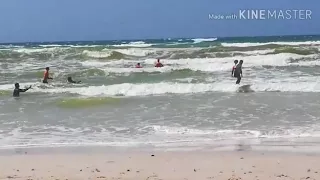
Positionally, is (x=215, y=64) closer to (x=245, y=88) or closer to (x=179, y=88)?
(x=179, y=88)

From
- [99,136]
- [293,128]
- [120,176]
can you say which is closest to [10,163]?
[120,176]

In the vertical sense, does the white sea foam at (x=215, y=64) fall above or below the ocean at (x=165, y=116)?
above

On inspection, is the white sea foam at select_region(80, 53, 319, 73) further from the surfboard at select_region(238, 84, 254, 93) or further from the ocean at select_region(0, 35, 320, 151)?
the surfboard at select_region(238, 84, 254, 93)

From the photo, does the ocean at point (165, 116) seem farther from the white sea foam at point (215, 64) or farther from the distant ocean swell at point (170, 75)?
the white sea foam at point (215, 64)

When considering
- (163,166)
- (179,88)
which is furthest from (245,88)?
(163,166)

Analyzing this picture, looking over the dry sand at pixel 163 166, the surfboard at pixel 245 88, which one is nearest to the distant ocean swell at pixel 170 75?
the surfboard at pixel 245 88

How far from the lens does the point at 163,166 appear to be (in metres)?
5.19

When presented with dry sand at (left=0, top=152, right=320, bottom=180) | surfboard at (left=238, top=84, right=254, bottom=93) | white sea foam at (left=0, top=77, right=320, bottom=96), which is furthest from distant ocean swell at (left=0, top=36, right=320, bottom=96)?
dry sand at (left=0, top=152, right=320, bottom=180)

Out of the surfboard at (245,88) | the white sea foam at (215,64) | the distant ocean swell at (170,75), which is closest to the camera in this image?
the surfboard at (245,88)

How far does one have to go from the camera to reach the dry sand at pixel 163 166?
4707mm

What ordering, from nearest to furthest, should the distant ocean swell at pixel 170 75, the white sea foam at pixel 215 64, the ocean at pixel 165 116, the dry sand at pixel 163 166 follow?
the dry sand at pixel 163 166 → the ocean at pixel 165 116 → the distant ocean swell at pixel 170 75 → the white sea foam at pixel 215 64

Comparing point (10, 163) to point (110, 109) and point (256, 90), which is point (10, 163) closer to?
point (110, 109)

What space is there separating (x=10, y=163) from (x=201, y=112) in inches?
188

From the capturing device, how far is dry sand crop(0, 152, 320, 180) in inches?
185
